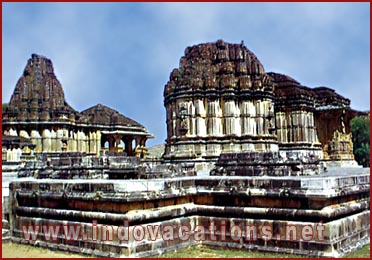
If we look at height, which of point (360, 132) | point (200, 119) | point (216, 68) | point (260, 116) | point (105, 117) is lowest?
point (200, 119)

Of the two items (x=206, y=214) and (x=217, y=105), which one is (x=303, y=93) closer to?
(x=217, y=105)

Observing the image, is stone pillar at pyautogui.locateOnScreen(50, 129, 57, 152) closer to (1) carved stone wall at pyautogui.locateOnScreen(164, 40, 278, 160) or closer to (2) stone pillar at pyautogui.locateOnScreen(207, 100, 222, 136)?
(1) carved stone wall at pyautogui.locateOnScreen(164, 40, 278, 160)

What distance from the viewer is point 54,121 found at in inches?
1217

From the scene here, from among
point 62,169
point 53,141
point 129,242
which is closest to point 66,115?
point 53,141

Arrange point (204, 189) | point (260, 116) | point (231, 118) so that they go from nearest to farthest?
point (204, 189), point (231, 118), point (260, 116)

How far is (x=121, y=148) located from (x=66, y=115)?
6828 mm

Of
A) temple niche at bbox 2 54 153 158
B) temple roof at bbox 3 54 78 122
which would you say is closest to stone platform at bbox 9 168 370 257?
temple niche at bbox 2 54 153 158

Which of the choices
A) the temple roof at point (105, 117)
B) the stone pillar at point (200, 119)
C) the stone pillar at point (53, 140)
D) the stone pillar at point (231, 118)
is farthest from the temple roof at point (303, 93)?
the stone pillar at point (53, 140)

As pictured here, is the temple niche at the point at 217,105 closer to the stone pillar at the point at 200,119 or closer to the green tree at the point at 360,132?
the stone pillar at the point at 200,119

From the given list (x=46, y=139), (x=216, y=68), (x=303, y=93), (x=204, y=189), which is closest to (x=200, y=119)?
(x=216, y=68)

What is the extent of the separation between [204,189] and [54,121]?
22.3 metres

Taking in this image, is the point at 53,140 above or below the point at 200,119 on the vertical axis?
below

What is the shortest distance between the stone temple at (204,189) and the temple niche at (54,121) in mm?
5414

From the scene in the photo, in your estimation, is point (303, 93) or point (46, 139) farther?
point (46, 139)
